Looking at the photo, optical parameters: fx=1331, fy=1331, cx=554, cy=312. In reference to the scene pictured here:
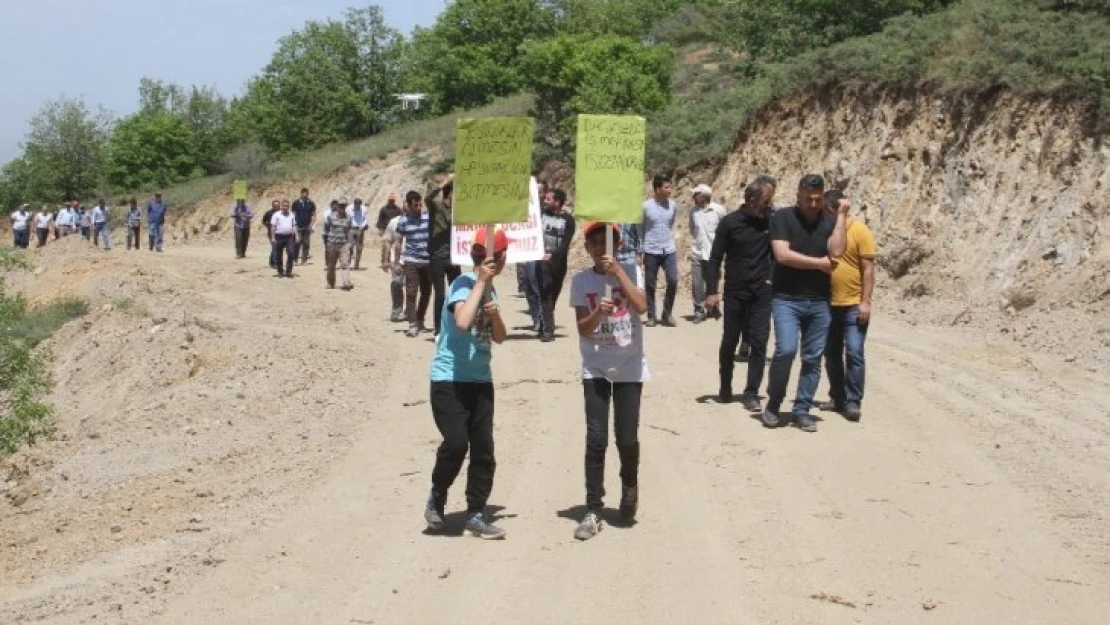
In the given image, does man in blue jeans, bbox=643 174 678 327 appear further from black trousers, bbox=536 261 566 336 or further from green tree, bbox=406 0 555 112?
green tree, bbox=406 0 555 112

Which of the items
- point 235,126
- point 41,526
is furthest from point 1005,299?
point 235,126

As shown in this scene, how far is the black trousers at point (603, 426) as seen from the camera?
8188 mm

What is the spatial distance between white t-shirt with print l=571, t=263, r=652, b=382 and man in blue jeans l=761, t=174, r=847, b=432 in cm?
291

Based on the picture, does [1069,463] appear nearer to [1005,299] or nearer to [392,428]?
[392,428]

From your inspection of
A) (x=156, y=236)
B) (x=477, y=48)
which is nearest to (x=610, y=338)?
(x=156, y=236)

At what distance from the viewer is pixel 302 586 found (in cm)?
767

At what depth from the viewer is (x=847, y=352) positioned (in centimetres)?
1130

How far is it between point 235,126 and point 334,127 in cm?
1227

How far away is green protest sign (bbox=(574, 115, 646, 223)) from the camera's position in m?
8.52

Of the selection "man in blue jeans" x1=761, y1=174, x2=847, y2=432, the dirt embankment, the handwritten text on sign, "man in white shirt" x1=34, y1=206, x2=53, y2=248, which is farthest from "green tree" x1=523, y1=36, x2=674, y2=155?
"man in blue jeans" x1=761, y1=174, x2=847, y2=432

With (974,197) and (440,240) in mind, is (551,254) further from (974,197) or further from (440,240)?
(974,197)

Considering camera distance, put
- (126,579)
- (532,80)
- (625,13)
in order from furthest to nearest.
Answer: (625,13)
(532,80)
(126,579)

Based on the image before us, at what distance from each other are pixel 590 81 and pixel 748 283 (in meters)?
25.4

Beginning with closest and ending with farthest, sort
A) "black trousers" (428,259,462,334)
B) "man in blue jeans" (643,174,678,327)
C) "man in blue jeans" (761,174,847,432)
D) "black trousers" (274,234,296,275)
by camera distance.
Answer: "man in blue jeans" (761,174,847,432)
"black trousers" (428,259,462,334)
"man in blue jeans" (643,174,678,327)
"black trousers" (274,234,296,275)
